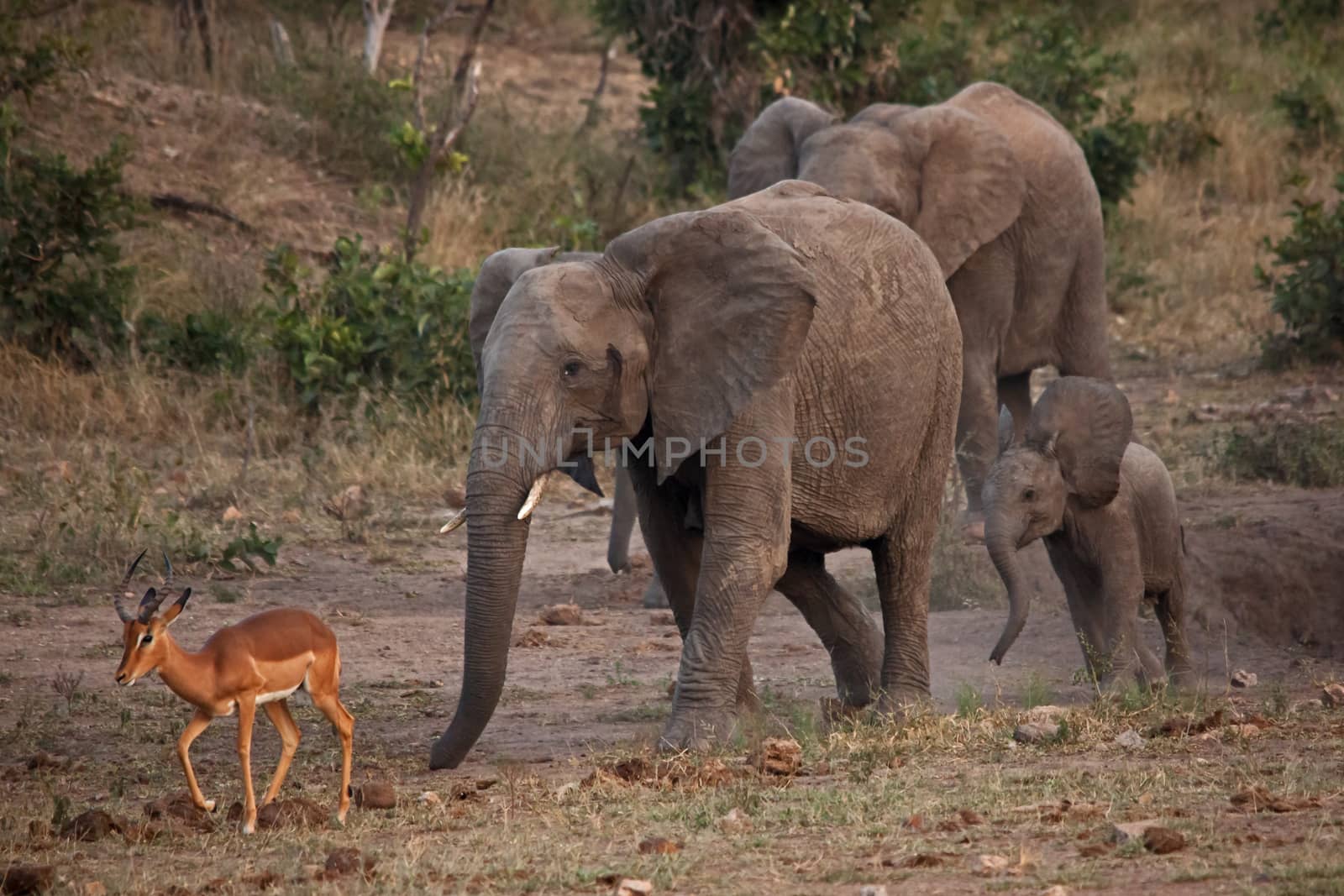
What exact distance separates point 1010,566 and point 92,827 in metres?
4.01

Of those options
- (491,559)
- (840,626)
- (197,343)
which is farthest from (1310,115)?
(491,559)

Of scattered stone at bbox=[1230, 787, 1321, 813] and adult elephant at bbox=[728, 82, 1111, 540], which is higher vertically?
adult elephant at bbox=[728, 82, 1111, 540]

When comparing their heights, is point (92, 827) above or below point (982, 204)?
below

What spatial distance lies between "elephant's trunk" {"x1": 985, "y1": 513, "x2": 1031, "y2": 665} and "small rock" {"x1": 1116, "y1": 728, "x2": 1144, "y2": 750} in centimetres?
150

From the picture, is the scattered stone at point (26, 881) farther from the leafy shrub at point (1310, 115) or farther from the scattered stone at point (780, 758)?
the leafy shrub at point (1310, 115)

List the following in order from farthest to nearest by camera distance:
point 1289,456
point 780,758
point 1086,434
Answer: point 1289,456
point 1086,434
point 780,758

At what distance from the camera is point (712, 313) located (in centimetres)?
633

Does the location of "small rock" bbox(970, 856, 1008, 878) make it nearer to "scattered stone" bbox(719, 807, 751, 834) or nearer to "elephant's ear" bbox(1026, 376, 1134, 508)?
"scattered stone" bbox(719, 807, 751, 834)

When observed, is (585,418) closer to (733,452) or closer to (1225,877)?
(733,452)

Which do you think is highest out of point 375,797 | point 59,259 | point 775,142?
point 775,142

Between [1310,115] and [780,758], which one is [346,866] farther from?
[1310,115]

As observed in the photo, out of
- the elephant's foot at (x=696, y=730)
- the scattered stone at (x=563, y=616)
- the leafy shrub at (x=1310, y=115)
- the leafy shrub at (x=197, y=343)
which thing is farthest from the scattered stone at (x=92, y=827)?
the leafy shrub at (x=1310, y=115)

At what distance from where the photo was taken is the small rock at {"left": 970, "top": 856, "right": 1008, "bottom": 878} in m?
4.56

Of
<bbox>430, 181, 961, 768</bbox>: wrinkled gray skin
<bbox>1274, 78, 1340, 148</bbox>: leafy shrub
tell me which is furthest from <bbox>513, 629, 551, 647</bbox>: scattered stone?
<bbox>1274, 78, 1340, 148</bbox>: leafy shrub
